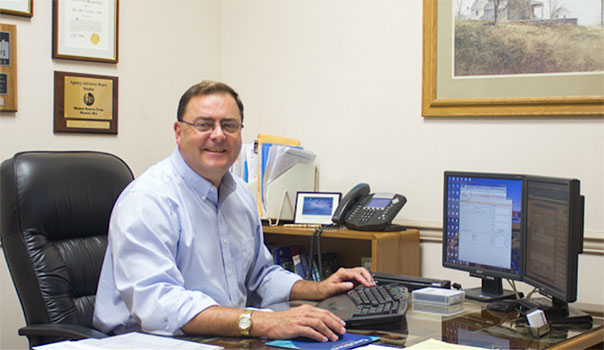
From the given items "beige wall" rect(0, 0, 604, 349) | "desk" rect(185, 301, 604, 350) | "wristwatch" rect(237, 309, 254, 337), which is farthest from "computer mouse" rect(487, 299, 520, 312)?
"wristwatch" rect(237, 309, 254, 337)

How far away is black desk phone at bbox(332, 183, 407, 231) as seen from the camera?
2.54 m

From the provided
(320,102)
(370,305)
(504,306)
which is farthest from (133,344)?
(320,102)

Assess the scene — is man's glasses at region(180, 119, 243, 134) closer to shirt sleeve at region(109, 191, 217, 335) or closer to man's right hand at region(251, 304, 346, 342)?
shirt sleeve at region(109, 191, 217, 335)

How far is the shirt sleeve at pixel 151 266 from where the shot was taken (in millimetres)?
1571

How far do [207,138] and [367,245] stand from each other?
1188mm

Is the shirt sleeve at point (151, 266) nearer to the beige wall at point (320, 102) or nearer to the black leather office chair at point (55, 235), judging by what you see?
the black leather office chair at point (55, 235)

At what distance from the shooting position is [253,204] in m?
2.17

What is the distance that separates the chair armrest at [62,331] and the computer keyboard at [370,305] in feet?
2.02

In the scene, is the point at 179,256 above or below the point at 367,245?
above

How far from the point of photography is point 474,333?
5.26ft

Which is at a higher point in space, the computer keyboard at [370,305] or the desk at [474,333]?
the computer keyboard at [370,305]

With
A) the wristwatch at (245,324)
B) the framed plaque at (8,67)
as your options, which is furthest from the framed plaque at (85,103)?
the wristwatch at (245,324)

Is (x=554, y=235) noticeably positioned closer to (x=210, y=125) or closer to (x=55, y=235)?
(x=210, y=125)

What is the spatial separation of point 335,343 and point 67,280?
35.8 inches
